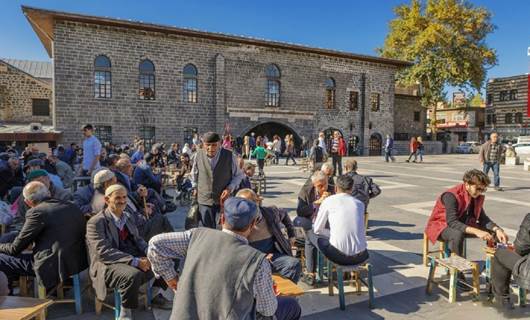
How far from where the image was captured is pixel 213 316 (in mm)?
2000

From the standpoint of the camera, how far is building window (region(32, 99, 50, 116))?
27842mm

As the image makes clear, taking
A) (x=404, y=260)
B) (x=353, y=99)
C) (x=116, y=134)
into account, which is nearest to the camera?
(x=404, y=260)

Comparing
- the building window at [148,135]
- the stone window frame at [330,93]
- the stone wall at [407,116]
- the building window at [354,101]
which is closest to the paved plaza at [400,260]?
the building window at [148,135]

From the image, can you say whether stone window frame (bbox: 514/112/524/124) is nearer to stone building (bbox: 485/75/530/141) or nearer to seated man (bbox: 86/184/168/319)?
stone building (bbox: 485/75/530/141)

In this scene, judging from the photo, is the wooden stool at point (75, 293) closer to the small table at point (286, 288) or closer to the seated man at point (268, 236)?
the seated man at point (268, 236)

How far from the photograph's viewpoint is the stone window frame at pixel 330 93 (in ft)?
96.6

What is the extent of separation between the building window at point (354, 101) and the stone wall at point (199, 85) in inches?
20.9

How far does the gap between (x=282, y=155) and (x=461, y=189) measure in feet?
76.0

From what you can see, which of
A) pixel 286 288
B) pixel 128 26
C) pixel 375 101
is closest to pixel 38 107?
pixel 128 26

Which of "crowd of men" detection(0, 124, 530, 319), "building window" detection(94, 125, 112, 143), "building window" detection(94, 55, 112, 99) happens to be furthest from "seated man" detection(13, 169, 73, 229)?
"building window" detection(94, 55, 112, 99)

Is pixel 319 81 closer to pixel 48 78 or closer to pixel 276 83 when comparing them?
pixel 276 83

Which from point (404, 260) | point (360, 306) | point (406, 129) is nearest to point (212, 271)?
point (360, 306)

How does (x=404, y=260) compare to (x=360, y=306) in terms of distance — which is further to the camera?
(x=404, y=260)

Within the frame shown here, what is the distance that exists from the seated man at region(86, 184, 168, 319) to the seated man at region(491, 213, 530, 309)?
3627 mm
